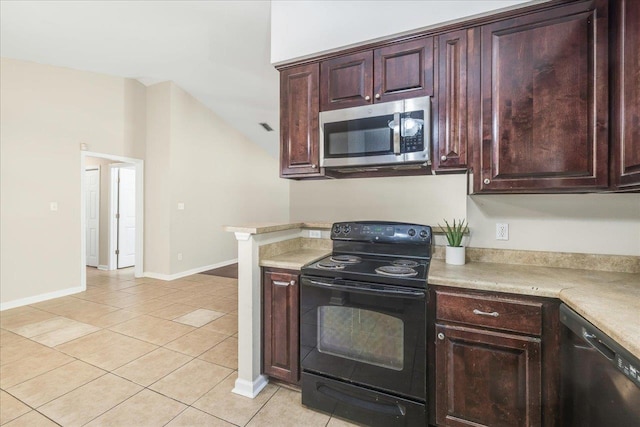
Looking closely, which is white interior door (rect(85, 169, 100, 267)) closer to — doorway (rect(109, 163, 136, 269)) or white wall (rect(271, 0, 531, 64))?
doorway (rect(109, 163, 136, 269))

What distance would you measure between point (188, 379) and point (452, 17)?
292 centimetres

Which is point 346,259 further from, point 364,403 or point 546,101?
point 546,101

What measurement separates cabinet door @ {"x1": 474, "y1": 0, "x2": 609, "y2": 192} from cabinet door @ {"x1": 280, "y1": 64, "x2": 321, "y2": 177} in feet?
3.46

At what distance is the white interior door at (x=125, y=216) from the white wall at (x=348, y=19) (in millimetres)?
4831

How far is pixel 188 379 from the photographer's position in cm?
210

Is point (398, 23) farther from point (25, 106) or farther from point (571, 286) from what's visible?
point (25, 106)

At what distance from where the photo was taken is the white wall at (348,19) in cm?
167

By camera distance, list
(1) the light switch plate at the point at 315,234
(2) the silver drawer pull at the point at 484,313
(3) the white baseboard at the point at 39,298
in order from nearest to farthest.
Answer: (2) the silver drawer pull at the point at 484,313, (1) the light switch plate at the point at 315,234, (3) the white baseboard at the point at 39,298

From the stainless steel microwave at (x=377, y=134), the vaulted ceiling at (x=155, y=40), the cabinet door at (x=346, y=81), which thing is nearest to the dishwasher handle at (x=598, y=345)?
the stainless steel microwave at (x=377, y=134)

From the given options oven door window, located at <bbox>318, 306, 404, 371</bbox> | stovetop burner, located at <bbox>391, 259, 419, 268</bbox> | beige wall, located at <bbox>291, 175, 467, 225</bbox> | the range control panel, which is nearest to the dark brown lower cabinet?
oven door window, located at <bbox>318, 306, 404, 371</bbox>

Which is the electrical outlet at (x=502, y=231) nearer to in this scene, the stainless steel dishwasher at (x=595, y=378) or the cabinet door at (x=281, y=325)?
the stainless steel dishwasher at (x=595, y=378)

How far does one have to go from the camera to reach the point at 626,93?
1.30 m

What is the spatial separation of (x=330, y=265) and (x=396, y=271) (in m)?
0.40

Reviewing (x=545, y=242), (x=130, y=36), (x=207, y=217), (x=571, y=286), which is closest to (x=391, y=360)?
(x=571, y=286)
